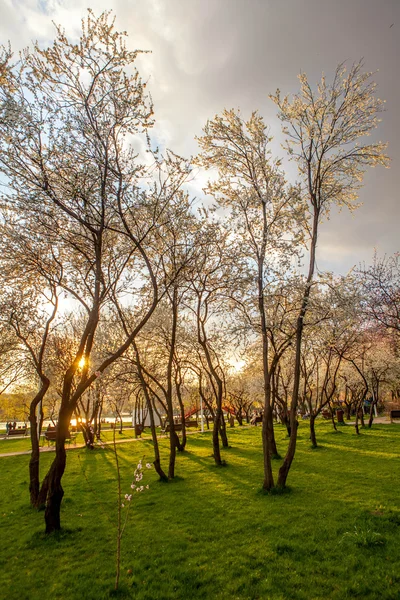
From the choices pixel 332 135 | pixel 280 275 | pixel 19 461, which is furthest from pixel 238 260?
pixel 19 461

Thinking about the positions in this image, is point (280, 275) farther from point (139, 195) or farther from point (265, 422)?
point (139, 195)

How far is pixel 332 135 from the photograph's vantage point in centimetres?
1111

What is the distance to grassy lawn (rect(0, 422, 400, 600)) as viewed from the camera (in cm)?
543

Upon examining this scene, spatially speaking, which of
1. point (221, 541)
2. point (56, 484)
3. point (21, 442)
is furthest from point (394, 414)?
point (21, 442)

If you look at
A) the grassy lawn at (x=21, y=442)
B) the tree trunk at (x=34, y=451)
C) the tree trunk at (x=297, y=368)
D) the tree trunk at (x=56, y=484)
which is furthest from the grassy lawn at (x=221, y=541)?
the grassy lawn at (x=21, y=442)

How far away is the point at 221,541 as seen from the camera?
283 inches

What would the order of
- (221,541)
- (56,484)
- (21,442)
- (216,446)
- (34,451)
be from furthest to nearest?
(21,442), (216,446), (34,451), (56,484), (221,541)

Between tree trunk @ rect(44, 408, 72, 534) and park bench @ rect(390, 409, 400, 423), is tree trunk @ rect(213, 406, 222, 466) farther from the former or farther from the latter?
park bench @ rect(390, 409, 400, 423)

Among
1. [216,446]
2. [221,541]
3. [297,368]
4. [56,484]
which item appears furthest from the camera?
[216,446]

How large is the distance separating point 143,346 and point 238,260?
995 cm

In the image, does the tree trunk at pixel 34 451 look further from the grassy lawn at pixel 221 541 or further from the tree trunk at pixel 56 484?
the tree trunk at pixel 56 484

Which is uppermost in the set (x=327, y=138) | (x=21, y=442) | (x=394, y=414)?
(x=327, y=138)

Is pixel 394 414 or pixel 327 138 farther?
pixel 394 414

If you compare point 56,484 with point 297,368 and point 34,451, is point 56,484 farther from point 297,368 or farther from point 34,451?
point 297,368
